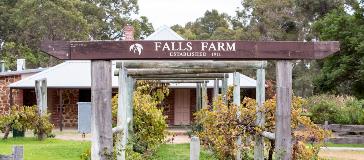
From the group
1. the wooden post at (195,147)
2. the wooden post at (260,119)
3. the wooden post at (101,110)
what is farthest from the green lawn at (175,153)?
the wooden post at (101,110)

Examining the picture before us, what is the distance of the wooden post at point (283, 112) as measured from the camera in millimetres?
10148

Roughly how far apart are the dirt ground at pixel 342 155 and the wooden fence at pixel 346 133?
266 cm

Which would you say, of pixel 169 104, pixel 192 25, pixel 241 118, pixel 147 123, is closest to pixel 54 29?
pixel 169 104

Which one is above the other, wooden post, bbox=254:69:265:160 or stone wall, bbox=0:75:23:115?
stone wall, bbox=0:75:23:115

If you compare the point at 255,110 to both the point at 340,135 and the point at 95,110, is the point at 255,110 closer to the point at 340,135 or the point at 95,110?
the point at 95,110

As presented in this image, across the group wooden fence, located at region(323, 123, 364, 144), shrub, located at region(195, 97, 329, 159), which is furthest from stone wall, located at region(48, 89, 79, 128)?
shrub, located at region(195, 97, 329, 159)

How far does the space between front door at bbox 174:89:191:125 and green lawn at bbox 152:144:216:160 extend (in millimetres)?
11626

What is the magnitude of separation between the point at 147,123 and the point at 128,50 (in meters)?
7.77

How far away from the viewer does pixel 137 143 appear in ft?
52.9

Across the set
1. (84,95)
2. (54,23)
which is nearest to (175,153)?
(84,95)

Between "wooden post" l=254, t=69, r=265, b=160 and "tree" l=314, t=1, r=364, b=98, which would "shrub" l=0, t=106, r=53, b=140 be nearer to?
"tree" l=314, t=1, r=364, b=98

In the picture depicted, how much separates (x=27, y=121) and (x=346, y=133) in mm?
10801

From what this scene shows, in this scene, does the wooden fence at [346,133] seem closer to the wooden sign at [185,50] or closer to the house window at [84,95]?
the house window at [84,95]

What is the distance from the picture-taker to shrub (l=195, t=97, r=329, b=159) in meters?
11.5
